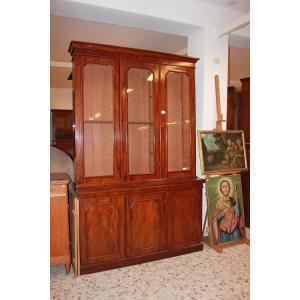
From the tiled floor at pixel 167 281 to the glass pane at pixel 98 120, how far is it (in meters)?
1.04

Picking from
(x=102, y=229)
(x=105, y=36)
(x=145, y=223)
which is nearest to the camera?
(x=102, y=229)

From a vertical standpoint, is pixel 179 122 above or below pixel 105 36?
below

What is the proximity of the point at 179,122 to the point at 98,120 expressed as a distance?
991mm

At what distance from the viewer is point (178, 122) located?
3307 mm

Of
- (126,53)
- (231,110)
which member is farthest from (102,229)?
(231,110)

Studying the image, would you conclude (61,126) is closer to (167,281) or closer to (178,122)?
(178,122)

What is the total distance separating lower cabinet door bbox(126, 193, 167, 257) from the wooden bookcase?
1 centimetres

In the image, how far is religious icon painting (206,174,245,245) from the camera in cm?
337

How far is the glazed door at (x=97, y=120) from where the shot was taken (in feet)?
9.03

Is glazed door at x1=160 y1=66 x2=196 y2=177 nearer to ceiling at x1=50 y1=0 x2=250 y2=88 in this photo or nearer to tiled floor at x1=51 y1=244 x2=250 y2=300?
→ ceiling at x1=50 y1=0 x2=250 y2=88

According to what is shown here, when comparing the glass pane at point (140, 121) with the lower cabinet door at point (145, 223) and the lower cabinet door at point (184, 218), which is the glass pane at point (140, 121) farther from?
the lower cabinet door at point (184, 218)

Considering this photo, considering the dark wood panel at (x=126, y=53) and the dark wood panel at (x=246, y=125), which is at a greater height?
the dark wood panel at (x=126, y=53)

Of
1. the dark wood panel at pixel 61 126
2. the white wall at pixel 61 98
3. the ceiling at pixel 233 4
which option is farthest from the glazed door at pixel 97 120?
the white wall at pixel 61 98
